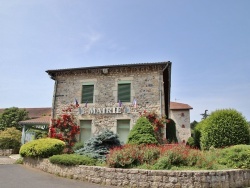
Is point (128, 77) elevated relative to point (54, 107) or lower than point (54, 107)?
elevated

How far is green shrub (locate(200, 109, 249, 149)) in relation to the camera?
8.88 m

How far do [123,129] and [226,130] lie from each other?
5.35 metres

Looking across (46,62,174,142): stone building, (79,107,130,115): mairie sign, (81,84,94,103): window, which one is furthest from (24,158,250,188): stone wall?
(81,84,94,103): window

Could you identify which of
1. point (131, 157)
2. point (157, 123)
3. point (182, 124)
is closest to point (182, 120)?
point (182, 124)

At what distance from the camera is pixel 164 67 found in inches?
464

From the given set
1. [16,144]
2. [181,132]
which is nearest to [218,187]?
[16,144]

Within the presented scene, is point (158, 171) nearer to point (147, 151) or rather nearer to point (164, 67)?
point (147, 151)

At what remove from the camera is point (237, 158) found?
7.10 meters

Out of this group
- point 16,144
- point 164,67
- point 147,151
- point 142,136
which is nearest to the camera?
point 147,151

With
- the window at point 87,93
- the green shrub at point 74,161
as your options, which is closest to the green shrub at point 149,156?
the green shrub at point 74,161

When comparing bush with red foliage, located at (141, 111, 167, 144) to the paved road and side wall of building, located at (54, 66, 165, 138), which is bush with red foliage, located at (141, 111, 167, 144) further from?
the paved road

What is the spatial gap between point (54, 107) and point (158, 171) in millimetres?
8880

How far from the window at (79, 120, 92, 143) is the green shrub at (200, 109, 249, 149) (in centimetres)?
648

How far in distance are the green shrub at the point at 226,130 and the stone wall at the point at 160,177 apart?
219cm
